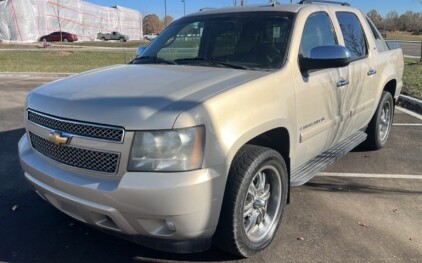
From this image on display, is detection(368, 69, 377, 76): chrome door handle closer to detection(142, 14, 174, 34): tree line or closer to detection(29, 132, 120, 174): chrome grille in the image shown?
detection(29, 132, 120, 174): chrome grille

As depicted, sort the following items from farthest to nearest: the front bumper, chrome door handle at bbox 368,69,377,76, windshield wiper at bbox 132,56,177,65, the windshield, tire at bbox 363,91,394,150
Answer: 1. tire at bbox 363,91,394,150
2. chrome door handle at bbox 368,69,377,76
3. windshield wiper at bbox 132,56,177,65
4. the windshield
5. the front bumper

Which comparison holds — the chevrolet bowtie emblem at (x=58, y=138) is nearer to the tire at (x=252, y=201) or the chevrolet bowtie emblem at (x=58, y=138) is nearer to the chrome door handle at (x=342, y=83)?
the tire at (x=252, y=201)

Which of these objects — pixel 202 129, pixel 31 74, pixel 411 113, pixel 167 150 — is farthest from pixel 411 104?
pixel 31 74

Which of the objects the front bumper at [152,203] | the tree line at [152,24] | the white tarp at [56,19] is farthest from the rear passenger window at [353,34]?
the tree line at [152,24]

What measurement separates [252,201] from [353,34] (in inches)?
103

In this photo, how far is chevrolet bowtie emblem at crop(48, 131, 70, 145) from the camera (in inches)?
112

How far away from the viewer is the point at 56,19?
62.2m

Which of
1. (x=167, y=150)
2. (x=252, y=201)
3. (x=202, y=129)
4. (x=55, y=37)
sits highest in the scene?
(x=202, y=129)

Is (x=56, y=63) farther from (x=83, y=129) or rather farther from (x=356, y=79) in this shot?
(x=83, y=129)

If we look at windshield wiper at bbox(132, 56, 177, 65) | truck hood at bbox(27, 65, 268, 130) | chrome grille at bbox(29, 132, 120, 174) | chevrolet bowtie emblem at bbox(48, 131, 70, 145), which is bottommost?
chrome grille at bbox(29, 132, 120, 174)

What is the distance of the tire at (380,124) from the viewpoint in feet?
18.4

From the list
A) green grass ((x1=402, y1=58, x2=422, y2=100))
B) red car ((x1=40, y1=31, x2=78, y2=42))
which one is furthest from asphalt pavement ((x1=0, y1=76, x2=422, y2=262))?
red car ((x1=40, y1=31, x2=78, y2=42))

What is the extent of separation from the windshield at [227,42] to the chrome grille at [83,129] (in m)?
1.38

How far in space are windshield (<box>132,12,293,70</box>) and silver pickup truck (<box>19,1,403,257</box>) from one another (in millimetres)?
14
